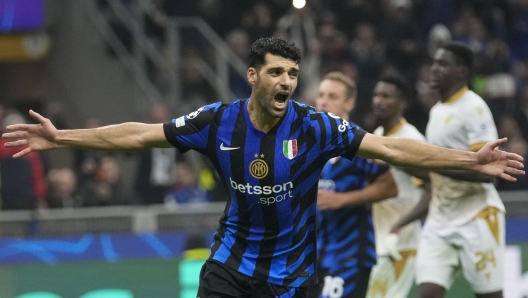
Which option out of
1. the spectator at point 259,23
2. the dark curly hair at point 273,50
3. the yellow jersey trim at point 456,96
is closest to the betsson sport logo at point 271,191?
the dark curly hair at point 273,50

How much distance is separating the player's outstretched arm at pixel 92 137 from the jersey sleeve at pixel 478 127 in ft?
8.97

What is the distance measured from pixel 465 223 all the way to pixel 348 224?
0.91 m

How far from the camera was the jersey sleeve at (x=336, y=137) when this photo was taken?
582 cm

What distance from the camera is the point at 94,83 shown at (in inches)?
677

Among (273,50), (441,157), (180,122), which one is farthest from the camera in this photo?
(180,122)

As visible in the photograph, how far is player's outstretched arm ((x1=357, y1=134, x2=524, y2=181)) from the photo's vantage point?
5.68 meters

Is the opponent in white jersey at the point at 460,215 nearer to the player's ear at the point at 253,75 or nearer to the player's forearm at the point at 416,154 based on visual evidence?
the player's forearm at the point at 416,154

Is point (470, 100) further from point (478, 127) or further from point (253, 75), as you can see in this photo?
point (253, 75)

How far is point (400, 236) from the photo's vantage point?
8.62 metres

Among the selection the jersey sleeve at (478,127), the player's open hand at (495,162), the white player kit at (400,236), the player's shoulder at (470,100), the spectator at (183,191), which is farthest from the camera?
the spectator at (183,191)

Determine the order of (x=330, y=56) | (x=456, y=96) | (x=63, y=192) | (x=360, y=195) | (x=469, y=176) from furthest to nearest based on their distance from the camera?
1. (x=330, y=56)
2. (x=63, y=192)
3. (x=456, y=96)
4. (x=469, y=176)
5. (x=360, y=195)

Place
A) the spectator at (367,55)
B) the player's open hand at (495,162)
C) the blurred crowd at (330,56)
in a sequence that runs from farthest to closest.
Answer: the spectator at (367,55)
the blurred crowd at (330,56)
the player's open hand at (495,162)

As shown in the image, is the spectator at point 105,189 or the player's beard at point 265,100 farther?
the spectator at point 105,189

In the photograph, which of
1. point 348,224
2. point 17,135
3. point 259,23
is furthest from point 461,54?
point 259,23
